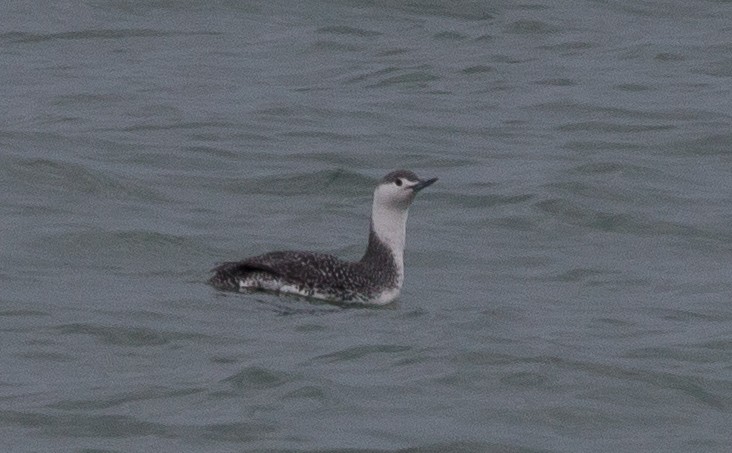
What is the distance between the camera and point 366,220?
20.0 metres

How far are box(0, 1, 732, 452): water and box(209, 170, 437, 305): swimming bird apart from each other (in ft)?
0.52

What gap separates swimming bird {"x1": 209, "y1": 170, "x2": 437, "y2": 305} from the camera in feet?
54.4

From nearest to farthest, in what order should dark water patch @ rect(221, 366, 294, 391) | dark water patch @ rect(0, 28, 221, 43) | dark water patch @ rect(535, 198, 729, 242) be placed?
dark water patch @ rect(221, 366, 294, 391), dark water patch @ rect(535, 198, 729, 242), dark water patch @ rect(0, 28, 221, 43)

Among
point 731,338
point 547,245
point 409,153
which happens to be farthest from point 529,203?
point 731,338

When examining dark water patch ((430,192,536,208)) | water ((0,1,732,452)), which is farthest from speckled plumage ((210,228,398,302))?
dark water patch ((430,192,536,208))

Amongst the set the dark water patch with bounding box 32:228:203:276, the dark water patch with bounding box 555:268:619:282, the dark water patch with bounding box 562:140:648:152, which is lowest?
the dark water patch with bounding box 562:140:648:152

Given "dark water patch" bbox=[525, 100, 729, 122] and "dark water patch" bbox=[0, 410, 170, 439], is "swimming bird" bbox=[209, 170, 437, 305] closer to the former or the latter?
"dark water patch" bbox=[0, 410, 170, 439]

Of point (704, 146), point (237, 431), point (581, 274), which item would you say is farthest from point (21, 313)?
point (704, 146)

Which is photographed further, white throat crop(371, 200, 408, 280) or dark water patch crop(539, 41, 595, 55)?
dark water patch crop(539, 41, 595, 55)

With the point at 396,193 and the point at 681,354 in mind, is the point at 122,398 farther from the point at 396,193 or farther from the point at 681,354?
the point at 396,193

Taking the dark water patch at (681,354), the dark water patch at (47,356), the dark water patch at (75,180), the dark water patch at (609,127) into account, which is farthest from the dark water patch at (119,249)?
the dark water patch at (609,127)

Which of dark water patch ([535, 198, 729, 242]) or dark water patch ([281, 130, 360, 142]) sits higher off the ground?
dark water patch ([535, 198, 729, 242])

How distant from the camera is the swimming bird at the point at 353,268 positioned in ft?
54.4

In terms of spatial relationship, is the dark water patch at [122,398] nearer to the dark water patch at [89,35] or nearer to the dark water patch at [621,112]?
the dark water patch at [621,112]
